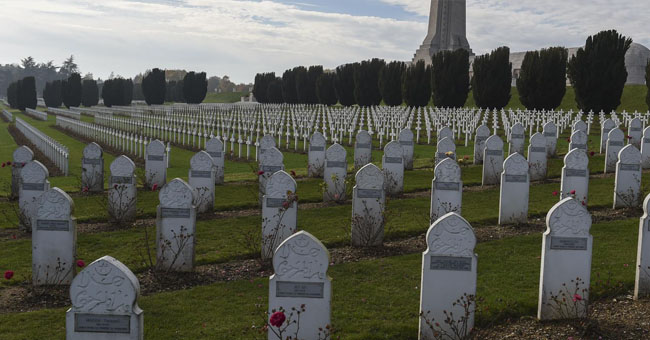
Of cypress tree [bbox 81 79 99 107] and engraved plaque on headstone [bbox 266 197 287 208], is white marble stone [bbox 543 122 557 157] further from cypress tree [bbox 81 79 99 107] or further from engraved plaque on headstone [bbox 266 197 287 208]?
cypress tree [bbox 81 79 99 107]

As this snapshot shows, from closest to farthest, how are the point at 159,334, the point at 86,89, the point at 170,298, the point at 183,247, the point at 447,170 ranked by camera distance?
the point at 159,334
the point at 170,298
the point at 183,247
the point at 447,170
the point at 86,89

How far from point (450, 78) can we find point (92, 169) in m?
28.3

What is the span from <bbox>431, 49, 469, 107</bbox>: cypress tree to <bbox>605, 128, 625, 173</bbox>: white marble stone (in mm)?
24045

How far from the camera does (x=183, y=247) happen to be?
7.61 m

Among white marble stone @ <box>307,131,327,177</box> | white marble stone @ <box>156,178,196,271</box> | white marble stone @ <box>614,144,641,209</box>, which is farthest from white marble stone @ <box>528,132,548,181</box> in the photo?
white marble stone @ <box>156,178,196,271</box>

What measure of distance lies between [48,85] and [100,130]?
2363 inches

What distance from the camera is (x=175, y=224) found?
7.59 meters

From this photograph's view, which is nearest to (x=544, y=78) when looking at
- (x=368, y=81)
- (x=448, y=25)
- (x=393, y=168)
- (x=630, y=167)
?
(x=368, y=81)

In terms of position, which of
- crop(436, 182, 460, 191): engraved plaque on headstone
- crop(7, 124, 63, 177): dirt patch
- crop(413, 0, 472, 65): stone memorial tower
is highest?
crop(413, 0, 472, 65): stone memorial tower

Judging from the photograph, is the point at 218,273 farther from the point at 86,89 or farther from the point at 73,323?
the point at 86,89

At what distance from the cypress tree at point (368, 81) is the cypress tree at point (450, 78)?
1166 cm

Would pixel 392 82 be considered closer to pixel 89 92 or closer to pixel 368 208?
pixel 368 208

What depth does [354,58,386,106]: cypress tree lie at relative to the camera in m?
50.7

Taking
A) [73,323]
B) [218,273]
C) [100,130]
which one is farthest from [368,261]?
[100,130]
